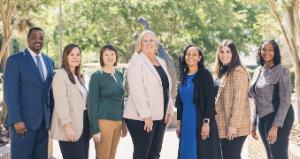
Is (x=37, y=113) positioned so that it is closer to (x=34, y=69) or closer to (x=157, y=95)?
(x=34, y=69)

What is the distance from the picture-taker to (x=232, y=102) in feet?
18.2

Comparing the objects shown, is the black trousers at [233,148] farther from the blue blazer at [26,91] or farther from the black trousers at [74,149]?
the blue blazer at [26,91]

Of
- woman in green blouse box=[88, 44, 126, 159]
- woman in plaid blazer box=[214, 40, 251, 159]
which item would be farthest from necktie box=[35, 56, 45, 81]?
woman in plaid blazer box=[214, 40, 251, 159]

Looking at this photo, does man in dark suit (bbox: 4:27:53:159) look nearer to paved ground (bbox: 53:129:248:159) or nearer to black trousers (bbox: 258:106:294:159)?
black trousers (bbox: 258:106:294:159)

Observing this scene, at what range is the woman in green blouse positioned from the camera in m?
5.50

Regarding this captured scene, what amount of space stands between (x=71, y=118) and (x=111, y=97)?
0.52m

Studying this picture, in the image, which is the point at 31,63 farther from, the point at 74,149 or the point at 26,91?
the point at 74,149

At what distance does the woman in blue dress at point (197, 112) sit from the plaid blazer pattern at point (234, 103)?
182 millimetres

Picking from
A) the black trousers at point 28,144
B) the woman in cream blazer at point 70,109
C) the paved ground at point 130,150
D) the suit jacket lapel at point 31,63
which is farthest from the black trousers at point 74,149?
the paved ground at point 130,150

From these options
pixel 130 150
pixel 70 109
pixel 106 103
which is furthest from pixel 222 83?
pixel 130 150

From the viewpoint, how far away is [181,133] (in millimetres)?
5625

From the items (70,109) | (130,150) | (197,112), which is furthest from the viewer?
(130,150)

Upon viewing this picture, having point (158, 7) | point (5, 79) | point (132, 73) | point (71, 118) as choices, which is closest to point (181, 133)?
point (132, 73)

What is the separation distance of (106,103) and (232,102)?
4.61ft
